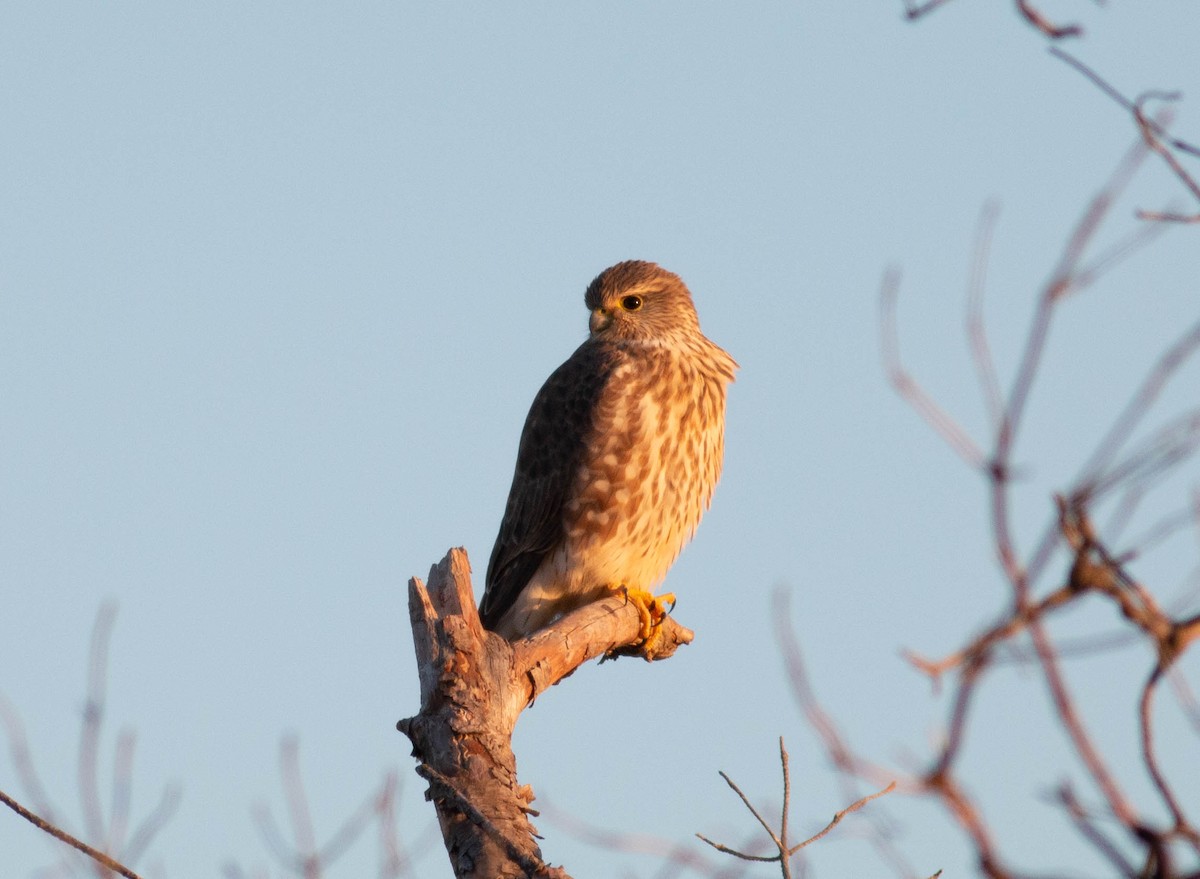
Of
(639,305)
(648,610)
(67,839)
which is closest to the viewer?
(67,839)

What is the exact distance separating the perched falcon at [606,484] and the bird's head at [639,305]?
0.25m

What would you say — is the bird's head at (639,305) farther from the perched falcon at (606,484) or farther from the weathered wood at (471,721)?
the weathered wood at (471,721)

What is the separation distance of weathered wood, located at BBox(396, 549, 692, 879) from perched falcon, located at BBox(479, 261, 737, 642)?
1.08 m

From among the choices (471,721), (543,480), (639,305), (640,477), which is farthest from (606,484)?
(471,721)

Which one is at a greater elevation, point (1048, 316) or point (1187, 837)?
point (1048, 316)

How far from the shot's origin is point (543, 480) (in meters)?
5.98

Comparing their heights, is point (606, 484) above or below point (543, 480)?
below

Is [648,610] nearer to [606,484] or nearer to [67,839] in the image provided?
[606,484]

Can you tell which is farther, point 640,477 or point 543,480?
point 543,480

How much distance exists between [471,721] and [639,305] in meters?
3.01

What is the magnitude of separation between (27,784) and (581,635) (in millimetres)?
2098

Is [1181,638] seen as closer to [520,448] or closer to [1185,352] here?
[1185,352]

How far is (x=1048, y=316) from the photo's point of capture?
124 cm

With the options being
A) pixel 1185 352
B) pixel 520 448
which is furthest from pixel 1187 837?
pixel 520 448
